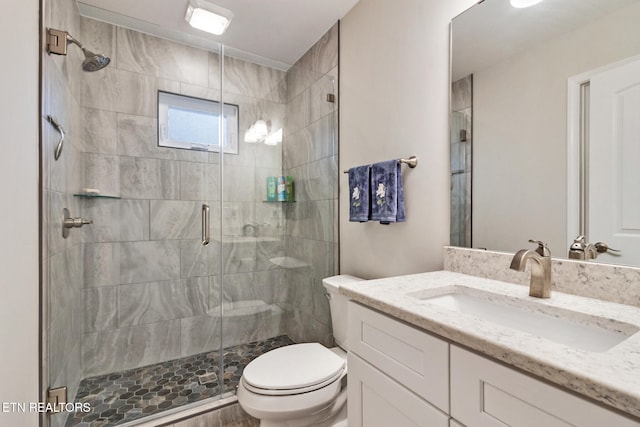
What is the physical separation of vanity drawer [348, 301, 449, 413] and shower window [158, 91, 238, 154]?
Answer: 1700mm

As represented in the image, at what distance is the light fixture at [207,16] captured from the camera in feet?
5.90

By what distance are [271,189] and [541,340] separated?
2014mm

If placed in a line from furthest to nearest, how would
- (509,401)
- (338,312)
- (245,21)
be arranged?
1. (245,21)
2. (338,312)
3. (509,401)

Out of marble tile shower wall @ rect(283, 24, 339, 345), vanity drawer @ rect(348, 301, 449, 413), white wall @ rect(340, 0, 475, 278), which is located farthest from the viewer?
marble tile shower wall @ rect(283, 24, 339, 345)

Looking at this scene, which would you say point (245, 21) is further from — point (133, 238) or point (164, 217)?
point (133, 238)

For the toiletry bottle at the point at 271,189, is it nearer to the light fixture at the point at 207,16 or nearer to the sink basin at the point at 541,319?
the light fixture at the point at 207,16

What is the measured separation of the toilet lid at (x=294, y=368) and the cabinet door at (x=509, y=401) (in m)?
0.80

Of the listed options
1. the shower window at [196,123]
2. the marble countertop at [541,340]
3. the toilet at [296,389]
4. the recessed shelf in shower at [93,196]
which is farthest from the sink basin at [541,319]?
the recessed shelf in shower at [93,196]

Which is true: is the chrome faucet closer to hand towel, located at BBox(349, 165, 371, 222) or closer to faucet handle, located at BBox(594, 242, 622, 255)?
faucet handle, located at BBox(594, 242, 622, 255)

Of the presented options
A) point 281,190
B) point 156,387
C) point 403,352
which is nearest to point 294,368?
point 403,352

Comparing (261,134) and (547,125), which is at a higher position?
(261,134)

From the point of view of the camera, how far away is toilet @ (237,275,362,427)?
122 cm

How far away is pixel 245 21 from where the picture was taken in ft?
6.53
